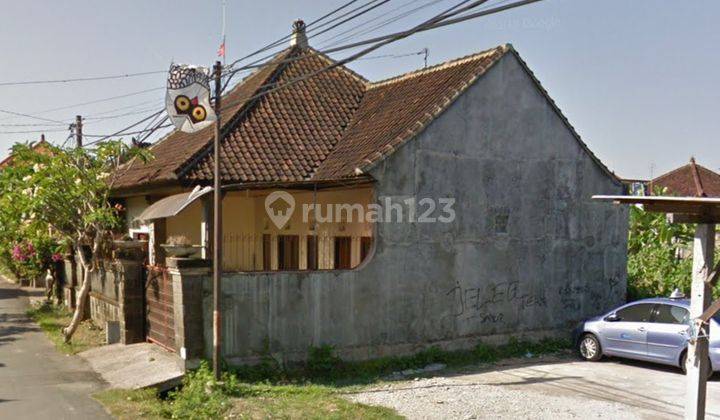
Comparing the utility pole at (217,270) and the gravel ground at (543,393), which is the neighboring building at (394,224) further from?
the gravel ground at (543,393)

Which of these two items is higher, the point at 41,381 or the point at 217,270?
the point at 217,270

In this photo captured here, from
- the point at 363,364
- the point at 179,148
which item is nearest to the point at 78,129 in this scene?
the point at 179,148

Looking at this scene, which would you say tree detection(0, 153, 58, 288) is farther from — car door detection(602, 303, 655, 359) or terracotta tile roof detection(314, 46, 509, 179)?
car door detection(602, 303, 655, 359)

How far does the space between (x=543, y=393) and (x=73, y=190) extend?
34.0ft

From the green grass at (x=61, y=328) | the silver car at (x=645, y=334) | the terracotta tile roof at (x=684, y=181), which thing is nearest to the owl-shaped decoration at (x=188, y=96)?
the green grass at (x=61, y=328)

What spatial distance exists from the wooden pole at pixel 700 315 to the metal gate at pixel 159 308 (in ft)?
28.1

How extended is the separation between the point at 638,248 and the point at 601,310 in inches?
220

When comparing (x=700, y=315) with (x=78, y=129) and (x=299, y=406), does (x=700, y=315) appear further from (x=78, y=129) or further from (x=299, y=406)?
(x=78, y=129)

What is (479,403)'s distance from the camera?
1043 centimetres

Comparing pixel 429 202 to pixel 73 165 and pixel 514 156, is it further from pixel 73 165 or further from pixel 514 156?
pixel 73 165

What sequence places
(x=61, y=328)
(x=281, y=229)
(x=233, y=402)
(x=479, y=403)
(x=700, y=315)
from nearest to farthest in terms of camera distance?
(x=700, y=315)
(x=233, y=402)
(x=479, y=403)
(x=61, y=328)
(x=281, y=229)

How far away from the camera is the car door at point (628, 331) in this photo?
13.4 metres

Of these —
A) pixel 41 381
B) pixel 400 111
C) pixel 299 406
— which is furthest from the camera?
pixel 400 111

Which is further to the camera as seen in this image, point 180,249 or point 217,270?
point 180,249
